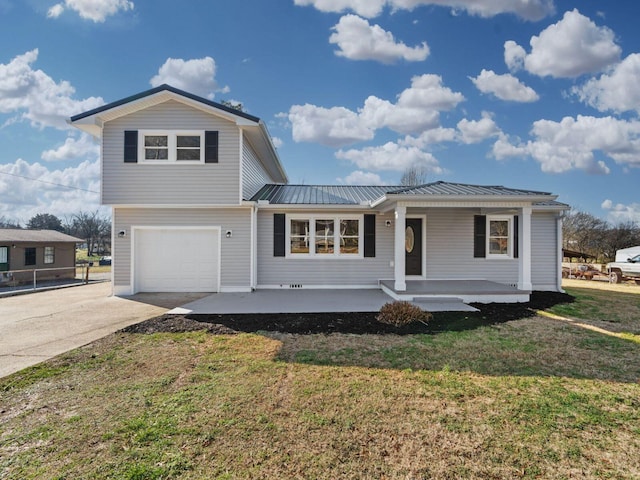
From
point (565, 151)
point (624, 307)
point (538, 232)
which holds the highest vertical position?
point (565, 151)

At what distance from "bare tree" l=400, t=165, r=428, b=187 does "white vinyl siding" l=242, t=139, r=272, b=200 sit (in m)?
18.5

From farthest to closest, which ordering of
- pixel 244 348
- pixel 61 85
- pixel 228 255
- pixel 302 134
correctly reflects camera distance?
pixel 302 134
pixel 61 85
pixel 228 255
pixel 244 348

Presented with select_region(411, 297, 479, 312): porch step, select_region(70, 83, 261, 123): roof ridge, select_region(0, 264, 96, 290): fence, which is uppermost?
select_region(70, 83, 261, 123): roof ridge

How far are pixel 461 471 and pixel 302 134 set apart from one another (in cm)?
2289

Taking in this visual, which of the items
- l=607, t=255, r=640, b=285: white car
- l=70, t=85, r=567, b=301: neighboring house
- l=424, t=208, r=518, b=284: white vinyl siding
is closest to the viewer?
l=70, t=85, r=567, b=301: neighboring house

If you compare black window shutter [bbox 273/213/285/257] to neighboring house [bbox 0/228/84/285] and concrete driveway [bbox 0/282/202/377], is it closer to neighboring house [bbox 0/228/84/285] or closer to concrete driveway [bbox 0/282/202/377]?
concrete driveway [bbox 0/282/202/377]

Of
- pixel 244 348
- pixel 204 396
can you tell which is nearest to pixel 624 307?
pixel 244 348

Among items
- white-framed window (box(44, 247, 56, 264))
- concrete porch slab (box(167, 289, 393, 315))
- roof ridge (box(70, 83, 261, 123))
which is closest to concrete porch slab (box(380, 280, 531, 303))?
concrete porch slab (box(167, 289, 393, 315))

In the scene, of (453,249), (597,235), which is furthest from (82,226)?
(597,235)

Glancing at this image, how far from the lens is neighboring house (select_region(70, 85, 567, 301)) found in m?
9.38

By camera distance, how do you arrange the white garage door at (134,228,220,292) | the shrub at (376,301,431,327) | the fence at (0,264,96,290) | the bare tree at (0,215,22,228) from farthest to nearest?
the bare tree at (0,215,22,228), the fence at (0,264,96,290), the white garage door at (134,228,220,292), the shrub at (376,301,431,327)

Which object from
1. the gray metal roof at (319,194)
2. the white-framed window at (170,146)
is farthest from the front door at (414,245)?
the white-framed window at (170,146)

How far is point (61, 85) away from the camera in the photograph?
1591cm

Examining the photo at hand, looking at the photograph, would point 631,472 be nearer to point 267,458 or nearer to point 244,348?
point 267,458
